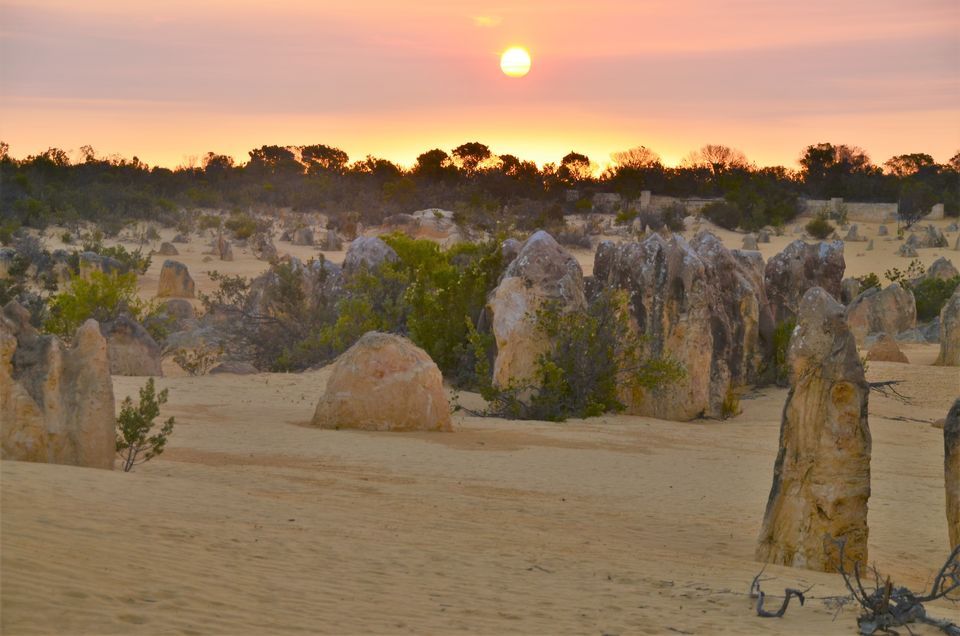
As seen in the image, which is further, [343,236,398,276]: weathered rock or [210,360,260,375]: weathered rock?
[343,236,398,276]: weathered rock

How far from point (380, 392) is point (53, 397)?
4.70 metres

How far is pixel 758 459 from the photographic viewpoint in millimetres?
13445

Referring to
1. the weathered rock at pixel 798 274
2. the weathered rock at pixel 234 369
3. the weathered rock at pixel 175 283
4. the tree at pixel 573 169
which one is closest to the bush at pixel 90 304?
Answer: the weathered rock at pixel 234 369

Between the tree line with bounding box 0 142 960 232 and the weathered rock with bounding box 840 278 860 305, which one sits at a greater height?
the tree line with bounding box 0 142 960 232

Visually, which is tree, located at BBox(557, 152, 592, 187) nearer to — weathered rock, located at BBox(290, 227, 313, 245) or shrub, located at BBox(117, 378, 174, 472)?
weathered rock, located at BBox(290, 227, 313, 245)

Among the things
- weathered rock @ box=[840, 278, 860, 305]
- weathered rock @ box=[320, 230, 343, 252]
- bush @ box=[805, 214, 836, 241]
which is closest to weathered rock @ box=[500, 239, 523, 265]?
weathered rock @ box=[840, 278, 860, 305]

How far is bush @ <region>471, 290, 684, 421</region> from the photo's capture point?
639 inches

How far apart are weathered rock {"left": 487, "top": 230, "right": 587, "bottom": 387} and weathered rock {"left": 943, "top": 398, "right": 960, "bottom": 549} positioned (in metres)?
8.46

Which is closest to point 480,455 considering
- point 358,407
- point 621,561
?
point 358,407

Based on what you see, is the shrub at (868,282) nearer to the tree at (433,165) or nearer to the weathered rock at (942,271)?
the weathered rock at (942,271)

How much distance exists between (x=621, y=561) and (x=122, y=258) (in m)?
25.4

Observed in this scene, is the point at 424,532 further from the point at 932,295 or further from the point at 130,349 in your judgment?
the point at 932,295

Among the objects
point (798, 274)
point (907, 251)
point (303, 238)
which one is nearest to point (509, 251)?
point (798, 274)

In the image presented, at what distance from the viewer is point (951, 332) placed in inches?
793
